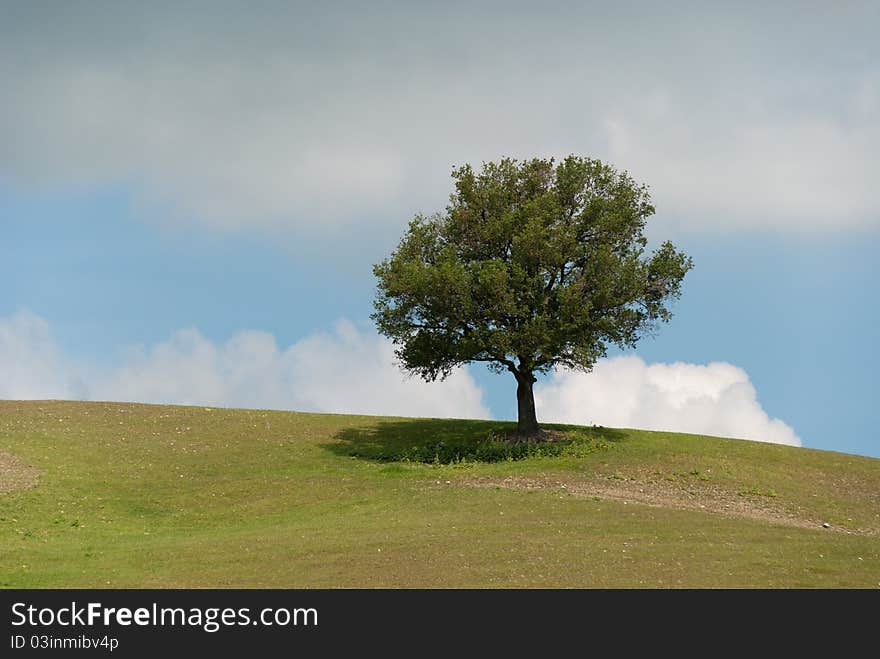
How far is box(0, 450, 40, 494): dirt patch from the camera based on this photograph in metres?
41.2

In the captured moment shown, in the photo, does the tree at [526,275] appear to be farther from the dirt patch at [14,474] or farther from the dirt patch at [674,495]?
the dirt patch at [14,474]

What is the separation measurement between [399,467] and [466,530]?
14.7 m

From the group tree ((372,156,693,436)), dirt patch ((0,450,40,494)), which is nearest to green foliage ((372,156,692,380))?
tree ((372,156,693,436))

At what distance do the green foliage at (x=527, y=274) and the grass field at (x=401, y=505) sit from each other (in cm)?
602

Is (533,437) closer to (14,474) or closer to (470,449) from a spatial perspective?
(470,449)

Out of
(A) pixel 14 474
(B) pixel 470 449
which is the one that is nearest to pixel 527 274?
(B) pixel 470 449

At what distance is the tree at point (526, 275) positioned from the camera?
157 feet

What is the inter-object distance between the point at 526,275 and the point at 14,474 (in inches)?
1109

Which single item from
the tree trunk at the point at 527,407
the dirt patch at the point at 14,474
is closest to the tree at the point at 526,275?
the tree trunk at the point at 527,407
